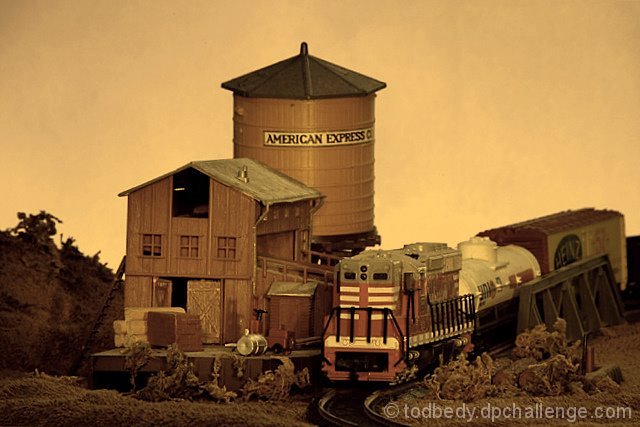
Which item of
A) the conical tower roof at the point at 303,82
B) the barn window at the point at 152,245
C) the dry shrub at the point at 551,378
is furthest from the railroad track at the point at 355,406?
the conical tower roof at the point at 303,82

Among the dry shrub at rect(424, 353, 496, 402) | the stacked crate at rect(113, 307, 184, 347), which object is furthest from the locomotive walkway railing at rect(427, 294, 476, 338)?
the stacked crate at rect(113, 307, 184, 347)

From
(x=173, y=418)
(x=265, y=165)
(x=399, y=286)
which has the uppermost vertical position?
(x=265, y=165)

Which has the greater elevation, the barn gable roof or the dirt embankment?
the barn gable roof

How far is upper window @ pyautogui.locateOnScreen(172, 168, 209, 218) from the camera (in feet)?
136

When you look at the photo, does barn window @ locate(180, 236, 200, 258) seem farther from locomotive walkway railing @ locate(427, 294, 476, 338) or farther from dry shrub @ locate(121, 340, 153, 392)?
locomotive walkway railing @ locate(427, 294, 476, 338)

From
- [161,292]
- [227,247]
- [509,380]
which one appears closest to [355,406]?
[509,380]

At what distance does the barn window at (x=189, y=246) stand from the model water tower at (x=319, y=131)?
6.97m

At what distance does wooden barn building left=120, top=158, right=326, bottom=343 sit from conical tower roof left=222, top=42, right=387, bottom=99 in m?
6.14

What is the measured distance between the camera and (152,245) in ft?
134

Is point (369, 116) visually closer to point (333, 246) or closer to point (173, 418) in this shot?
point (333, 246)

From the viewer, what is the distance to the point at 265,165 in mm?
44750

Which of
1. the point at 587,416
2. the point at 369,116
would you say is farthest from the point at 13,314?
the point at 587,416

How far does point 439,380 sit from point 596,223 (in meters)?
13.7

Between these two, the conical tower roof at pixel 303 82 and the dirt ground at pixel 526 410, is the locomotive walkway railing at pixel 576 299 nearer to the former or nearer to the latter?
the dirt ground at pixel 526 410
